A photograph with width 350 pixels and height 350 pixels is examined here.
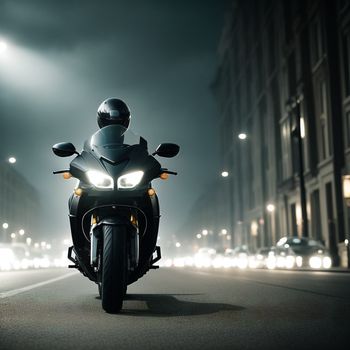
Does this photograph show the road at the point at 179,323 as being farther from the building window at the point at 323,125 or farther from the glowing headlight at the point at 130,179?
the building window at the point at 323,125

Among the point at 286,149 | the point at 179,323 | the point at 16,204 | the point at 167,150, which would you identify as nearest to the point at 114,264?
the point at 179,323

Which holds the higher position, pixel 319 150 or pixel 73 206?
pixel 319 150

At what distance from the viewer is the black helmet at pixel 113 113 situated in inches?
336

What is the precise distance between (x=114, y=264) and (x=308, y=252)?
30.2 m

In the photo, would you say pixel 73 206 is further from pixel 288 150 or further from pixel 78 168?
pixel 288 150

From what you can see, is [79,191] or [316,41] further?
[316,41]

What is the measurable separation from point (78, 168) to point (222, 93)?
11070 centimetres

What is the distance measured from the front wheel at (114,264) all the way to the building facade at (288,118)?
30889mm

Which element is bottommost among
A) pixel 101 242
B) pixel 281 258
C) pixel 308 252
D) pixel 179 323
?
pixel 179 323

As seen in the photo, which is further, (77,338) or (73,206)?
(73,206)

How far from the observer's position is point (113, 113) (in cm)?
854

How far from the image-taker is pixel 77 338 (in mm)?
5453

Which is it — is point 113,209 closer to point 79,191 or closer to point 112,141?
point 79,191

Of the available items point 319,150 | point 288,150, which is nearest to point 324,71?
point 319,150
